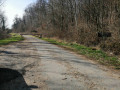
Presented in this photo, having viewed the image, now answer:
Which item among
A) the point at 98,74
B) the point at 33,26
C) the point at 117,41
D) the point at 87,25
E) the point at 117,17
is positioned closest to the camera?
the point at 98,74

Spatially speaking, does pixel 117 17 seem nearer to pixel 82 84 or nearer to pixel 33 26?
Answer: pixel 82 84

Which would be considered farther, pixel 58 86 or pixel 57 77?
pixel 57 77

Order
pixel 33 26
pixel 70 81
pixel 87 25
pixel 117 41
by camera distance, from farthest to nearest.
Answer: pixel 33 26 → pixel 87 25 → pixel 117 41 → pixel 70 81

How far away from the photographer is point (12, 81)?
507 centimetres

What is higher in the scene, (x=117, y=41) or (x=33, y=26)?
(x=33, y=26)

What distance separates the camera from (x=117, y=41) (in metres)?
11.5

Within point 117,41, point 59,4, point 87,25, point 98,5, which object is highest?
point 59,4

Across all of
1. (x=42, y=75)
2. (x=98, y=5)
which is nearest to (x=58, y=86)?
(x=42, y=75)

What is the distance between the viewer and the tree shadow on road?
4527 millimetres

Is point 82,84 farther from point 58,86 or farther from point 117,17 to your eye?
point 117,17

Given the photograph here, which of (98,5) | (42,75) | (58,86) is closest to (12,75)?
(42,75)

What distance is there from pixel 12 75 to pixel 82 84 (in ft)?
9.92

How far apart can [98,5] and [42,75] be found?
1504 centimetres

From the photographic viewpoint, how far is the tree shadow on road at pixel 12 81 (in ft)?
14.9
